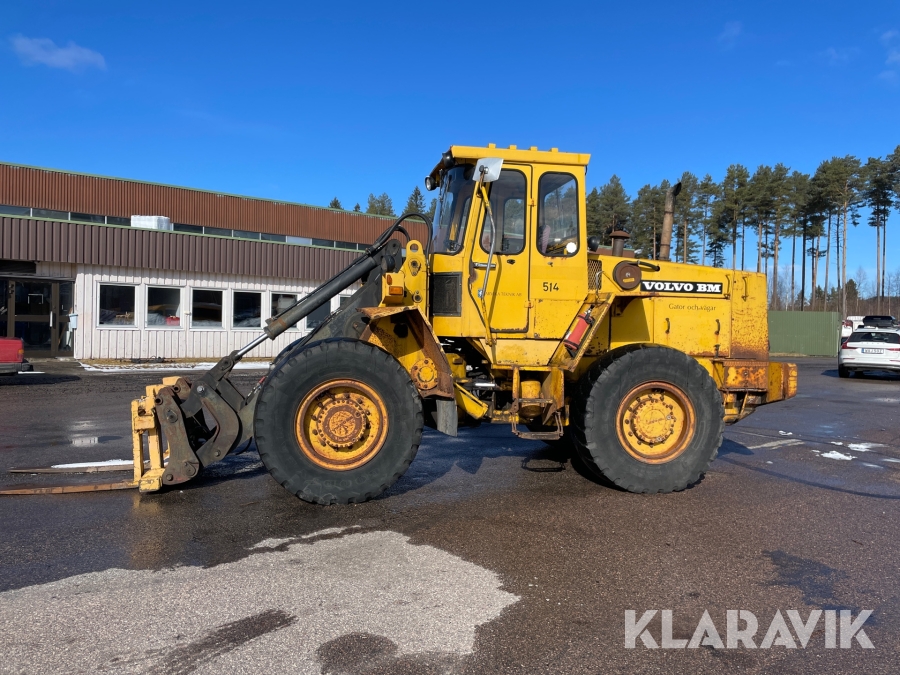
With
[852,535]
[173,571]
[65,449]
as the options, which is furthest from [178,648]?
[65,449]

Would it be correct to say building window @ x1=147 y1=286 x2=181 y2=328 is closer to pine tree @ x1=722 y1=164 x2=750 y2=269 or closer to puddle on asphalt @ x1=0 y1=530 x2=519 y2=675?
puddle on asphalt @ x1=0 y1=530 x2=519 y2=675

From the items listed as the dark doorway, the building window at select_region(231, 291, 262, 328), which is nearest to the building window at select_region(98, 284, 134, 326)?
the dark doorway

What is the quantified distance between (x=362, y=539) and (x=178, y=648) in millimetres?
1654

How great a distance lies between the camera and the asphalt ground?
9.74ft

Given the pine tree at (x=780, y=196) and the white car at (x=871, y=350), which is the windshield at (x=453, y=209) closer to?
the white car at (x=871, y=350)

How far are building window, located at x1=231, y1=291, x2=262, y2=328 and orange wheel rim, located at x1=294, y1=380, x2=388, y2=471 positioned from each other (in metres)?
18.6

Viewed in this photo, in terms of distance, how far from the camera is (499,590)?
3.66 m

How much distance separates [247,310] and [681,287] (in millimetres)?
19262

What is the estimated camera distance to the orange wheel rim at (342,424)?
17.1ft

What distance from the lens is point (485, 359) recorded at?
19.9 feet

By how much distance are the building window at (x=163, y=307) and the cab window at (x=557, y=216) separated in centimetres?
1818

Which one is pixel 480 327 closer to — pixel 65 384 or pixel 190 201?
pixel 65 384

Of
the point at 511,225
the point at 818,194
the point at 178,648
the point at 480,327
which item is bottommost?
the point at 178,648

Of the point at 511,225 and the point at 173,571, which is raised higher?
the point at 511,225
